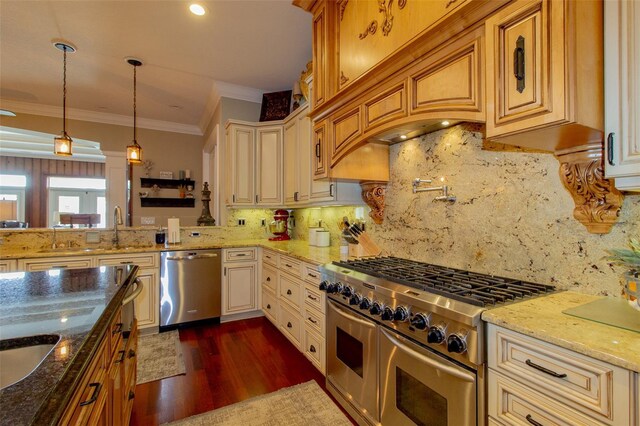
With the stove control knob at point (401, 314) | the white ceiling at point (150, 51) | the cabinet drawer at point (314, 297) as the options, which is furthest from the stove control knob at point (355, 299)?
the white ceiling at point (150, 51)

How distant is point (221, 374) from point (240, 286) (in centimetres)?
126

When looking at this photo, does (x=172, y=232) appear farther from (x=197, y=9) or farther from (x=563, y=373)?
(x=563, y=373)

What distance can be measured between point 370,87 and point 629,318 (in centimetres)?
166

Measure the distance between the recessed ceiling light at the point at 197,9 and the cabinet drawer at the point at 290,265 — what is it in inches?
90.7

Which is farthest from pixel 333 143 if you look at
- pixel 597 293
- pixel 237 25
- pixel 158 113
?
pixel 158 113

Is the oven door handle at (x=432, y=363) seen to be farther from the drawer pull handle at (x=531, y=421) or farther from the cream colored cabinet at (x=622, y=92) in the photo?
the cream colored cabinet at (x=622, y=92)

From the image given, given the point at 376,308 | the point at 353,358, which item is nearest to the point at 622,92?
the point at 376,308

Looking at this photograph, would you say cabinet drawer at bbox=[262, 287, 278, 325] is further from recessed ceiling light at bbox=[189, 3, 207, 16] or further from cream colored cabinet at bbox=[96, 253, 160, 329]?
recessed ceiling light at bbox=[189, 3, 207, 16]

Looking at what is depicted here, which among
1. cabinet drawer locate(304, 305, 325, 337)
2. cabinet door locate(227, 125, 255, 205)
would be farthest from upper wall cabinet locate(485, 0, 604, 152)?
cabinet door locate(227, 125, 255, 205)

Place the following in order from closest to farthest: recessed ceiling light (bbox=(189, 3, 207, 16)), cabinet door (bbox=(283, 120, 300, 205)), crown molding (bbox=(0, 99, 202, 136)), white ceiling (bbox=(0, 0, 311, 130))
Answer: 1. recessed ceiling light (bbox=(189, 3, 207, 16))
2. white ceiling (bbox=(0, 0, 311, 130))
3. cabinet door (bbox=(283, 120, 300, 205))
4. crown molding (bbox=(0, 99, 202, 136))

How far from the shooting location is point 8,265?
105 inches

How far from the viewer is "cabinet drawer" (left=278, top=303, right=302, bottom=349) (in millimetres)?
2721

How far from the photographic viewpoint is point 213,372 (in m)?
2.51

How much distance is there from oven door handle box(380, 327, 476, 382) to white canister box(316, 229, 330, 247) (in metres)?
1.71
